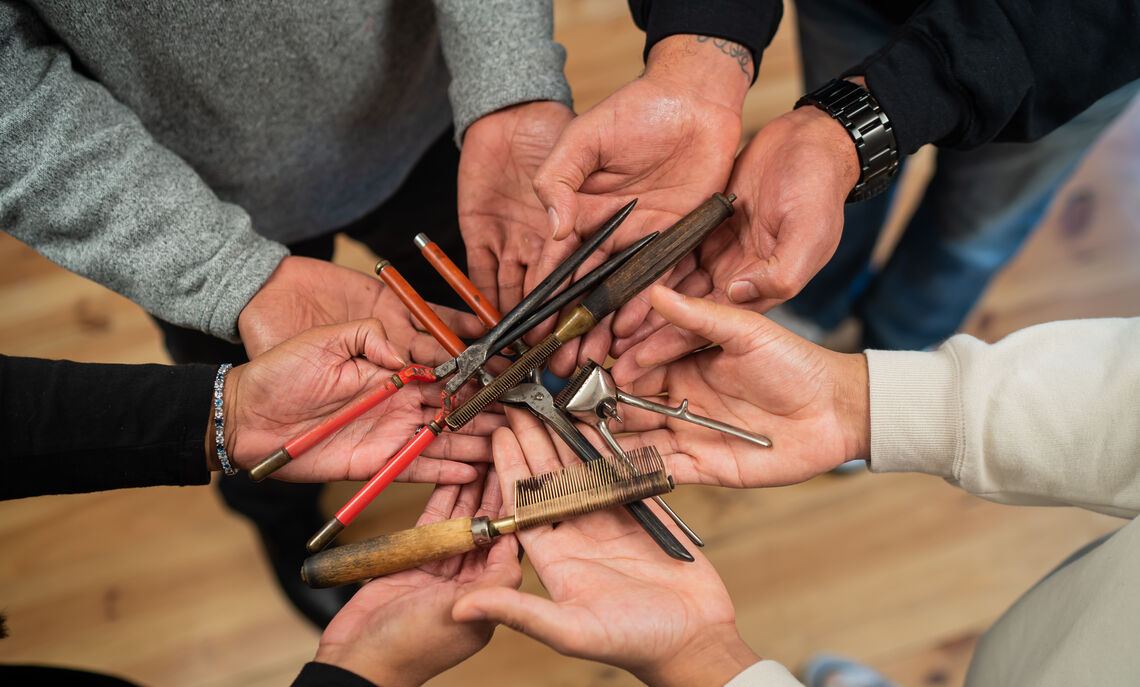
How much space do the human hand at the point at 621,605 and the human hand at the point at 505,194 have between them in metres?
0.48

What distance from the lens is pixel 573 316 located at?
1434mm

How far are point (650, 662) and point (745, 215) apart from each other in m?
0.94

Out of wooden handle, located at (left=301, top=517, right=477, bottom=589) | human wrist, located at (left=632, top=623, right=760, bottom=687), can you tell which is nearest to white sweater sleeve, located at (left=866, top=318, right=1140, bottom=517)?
human wrist, located at (left=632, top=623, right=760, bottom=687)

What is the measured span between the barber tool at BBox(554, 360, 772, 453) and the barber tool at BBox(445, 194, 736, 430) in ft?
0.28

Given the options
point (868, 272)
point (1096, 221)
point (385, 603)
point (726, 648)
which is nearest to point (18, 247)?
Answer: point (385, 603)

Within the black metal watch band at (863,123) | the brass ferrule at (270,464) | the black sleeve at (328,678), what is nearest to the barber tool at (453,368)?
the brass ferrule at (270,464)

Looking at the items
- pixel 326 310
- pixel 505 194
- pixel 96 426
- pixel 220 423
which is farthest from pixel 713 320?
pixel 96 426

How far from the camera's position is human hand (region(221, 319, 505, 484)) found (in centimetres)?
137

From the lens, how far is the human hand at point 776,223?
139 centimetres

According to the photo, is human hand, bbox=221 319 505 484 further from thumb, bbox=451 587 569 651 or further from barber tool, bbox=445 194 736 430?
thumb, bbox=451 587 569 651

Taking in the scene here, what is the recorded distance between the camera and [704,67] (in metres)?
1.56

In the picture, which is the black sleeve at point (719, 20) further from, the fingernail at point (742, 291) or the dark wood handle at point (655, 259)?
the fingernail at point (742, 291)

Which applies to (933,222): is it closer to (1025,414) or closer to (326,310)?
(1025,414)

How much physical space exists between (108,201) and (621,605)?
1190mm
